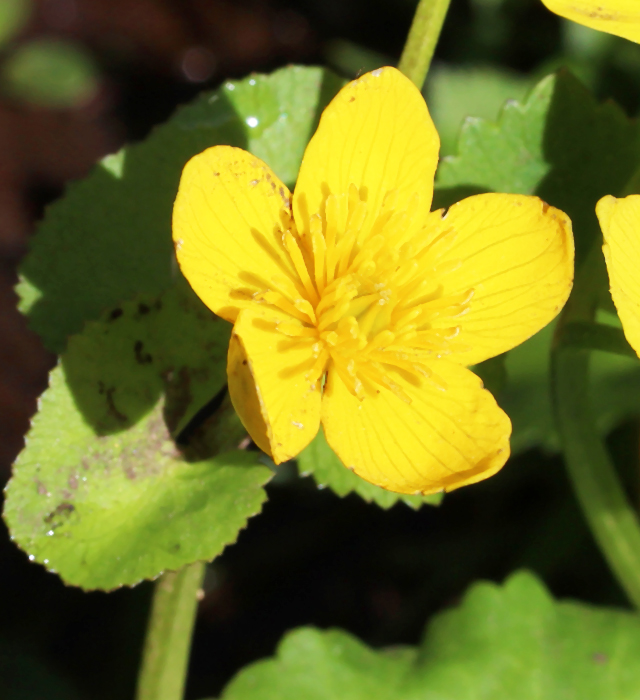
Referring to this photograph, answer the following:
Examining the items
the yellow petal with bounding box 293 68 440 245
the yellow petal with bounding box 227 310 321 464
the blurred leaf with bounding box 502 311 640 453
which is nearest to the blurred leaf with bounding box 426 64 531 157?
the blurred leaf with bounding box 502 311 640 453

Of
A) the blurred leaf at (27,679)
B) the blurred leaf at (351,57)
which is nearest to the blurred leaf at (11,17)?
the blurred leaf at (351,57)

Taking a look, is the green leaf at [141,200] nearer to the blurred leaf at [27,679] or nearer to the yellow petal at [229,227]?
the yellow petal at [229,227]

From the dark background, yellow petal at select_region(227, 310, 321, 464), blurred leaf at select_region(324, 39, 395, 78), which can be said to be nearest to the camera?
yellow petal at select_region(227, 310, 321, 464)

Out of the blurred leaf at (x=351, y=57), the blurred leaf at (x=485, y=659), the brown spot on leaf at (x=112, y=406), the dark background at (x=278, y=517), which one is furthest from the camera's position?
the blurred leaf at (x=351, y=57)

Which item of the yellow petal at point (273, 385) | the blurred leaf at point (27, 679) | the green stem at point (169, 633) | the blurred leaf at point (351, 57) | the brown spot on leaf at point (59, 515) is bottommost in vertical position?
the blurred leaf at point (27, 679)

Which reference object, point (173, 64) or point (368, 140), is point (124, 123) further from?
point (368, 140)

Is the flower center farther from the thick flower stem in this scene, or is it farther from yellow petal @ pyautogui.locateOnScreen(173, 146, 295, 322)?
the thick flower stem

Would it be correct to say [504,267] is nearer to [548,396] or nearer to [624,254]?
[624,254]
